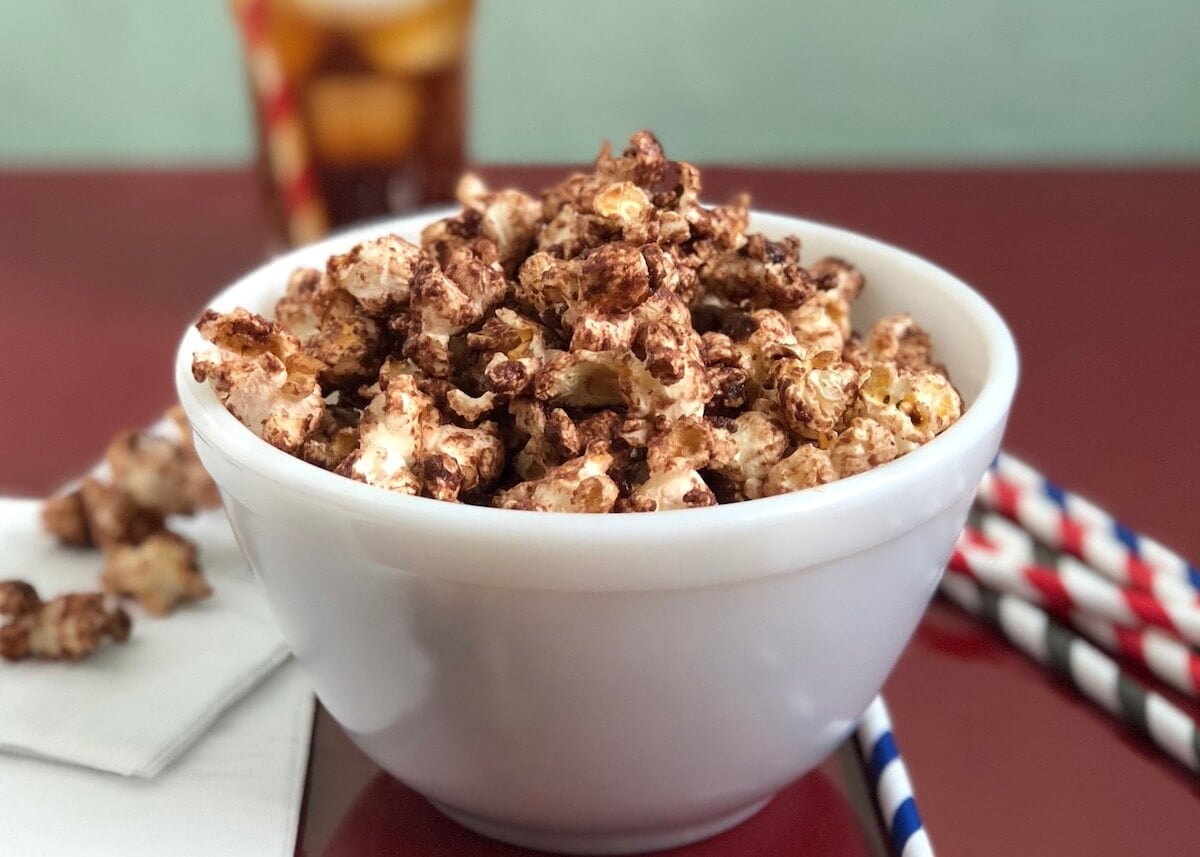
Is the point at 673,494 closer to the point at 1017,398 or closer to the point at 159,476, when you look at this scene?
the point at 159,476

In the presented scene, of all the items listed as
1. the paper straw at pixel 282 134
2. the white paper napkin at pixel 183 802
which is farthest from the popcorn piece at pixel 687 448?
the paper straw at pixel 282 134

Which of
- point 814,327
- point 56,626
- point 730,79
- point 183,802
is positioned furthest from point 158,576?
point 730,79

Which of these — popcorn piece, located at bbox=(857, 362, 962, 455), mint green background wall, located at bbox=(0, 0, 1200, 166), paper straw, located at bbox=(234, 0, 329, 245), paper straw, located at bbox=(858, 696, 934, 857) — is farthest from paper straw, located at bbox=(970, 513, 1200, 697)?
mint green background wall, located at bbox=(0, 0, 1200, 166)

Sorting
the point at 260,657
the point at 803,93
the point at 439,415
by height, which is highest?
the point at 439,415

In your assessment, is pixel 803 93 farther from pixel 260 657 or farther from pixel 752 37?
pixel 260 657

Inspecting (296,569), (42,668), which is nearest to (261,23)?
(42,668)

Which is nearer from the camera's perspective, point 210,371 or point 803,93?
point 210,371

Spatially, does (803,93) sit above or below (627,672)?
below

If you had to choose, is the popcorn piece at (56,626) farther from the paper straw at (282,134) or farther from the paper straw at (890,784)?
the paper straw at (282,134)
